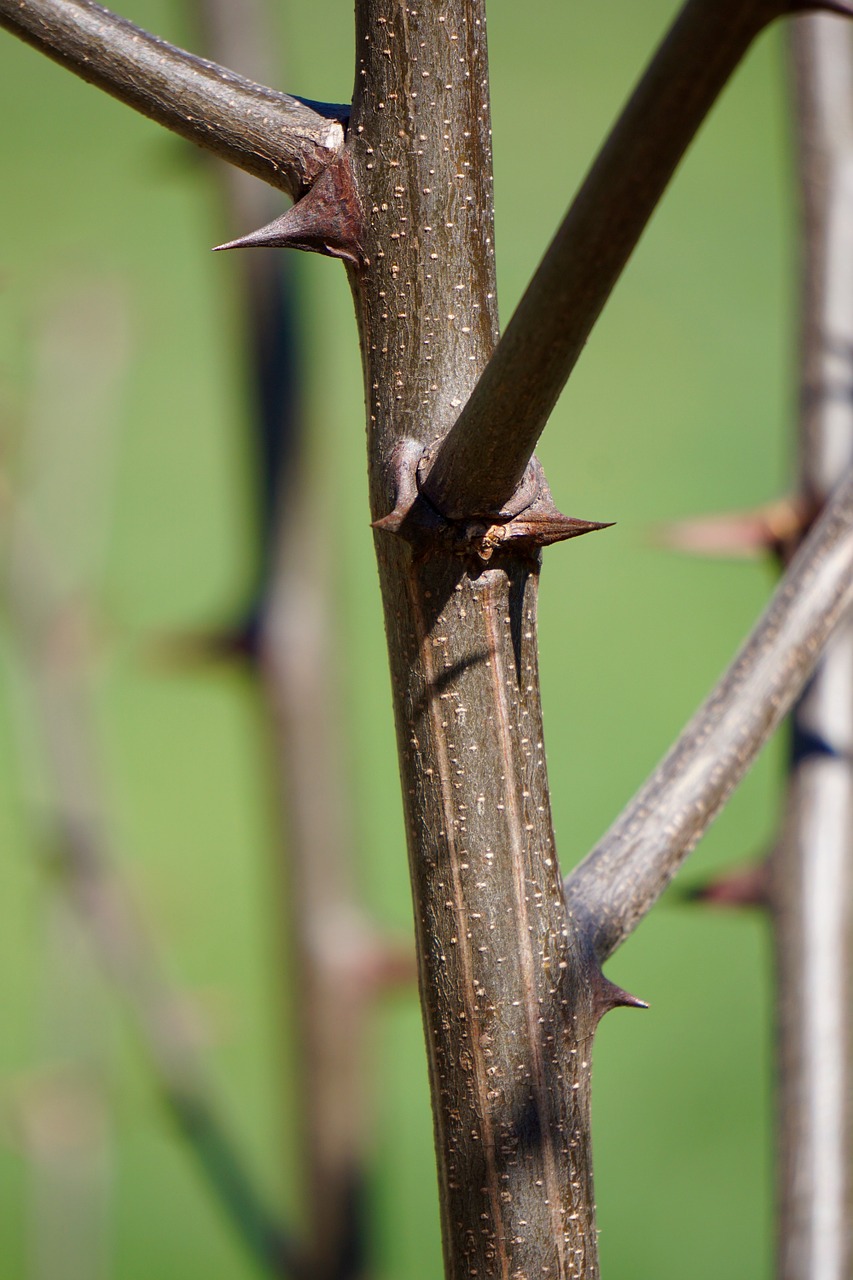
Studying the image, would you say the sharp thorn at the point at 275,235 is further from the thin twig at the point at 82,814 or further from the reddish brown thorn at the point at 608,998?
the thin twig at the point at 82,814

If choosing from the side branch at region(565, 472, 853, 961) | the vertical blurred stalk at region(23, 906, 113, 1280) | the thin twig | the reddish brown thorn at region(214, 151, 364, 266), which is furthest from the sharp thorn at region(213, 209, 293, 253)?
the vertical blurred stalk at region(23, 906, 113, 1280)

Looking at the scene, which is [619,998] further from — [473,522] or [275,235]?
[275,235]

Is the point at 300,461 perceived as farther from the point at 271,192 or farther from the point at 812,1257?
the point at 812,1257

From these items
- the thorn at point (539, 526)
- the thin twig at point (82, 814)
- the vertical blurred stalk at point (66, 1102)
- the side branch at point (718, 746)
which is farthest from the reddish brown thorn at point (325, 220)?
the vertical blurred stalk at point (66, 1102)

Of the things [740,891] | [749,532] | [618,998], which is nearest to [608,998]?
[618,998]

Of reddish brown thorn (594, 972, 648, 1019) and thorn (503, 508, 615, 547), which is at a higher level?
thorn (503, 508, 615, 547)

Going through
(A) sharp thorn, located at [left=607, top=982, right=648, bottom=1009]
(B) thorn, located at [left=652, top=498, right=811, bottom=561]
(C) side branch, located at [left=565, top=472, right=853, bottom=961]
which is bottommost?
(A) sharp thorn, located at [left=607, top=982, right=648, bottom=1009]

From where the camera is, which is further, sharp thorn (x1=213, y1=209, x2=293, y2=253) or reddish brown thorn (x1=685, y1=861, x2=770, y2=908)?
reddish brown thorn (x1=685, y1=861, x2=770, y2=908)

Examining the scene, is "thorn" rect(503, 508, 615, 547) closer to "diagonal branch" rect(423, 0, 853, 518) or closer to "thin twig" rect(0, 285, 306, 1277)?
"diagonal branch" rect(423, 0, 853, 518)
